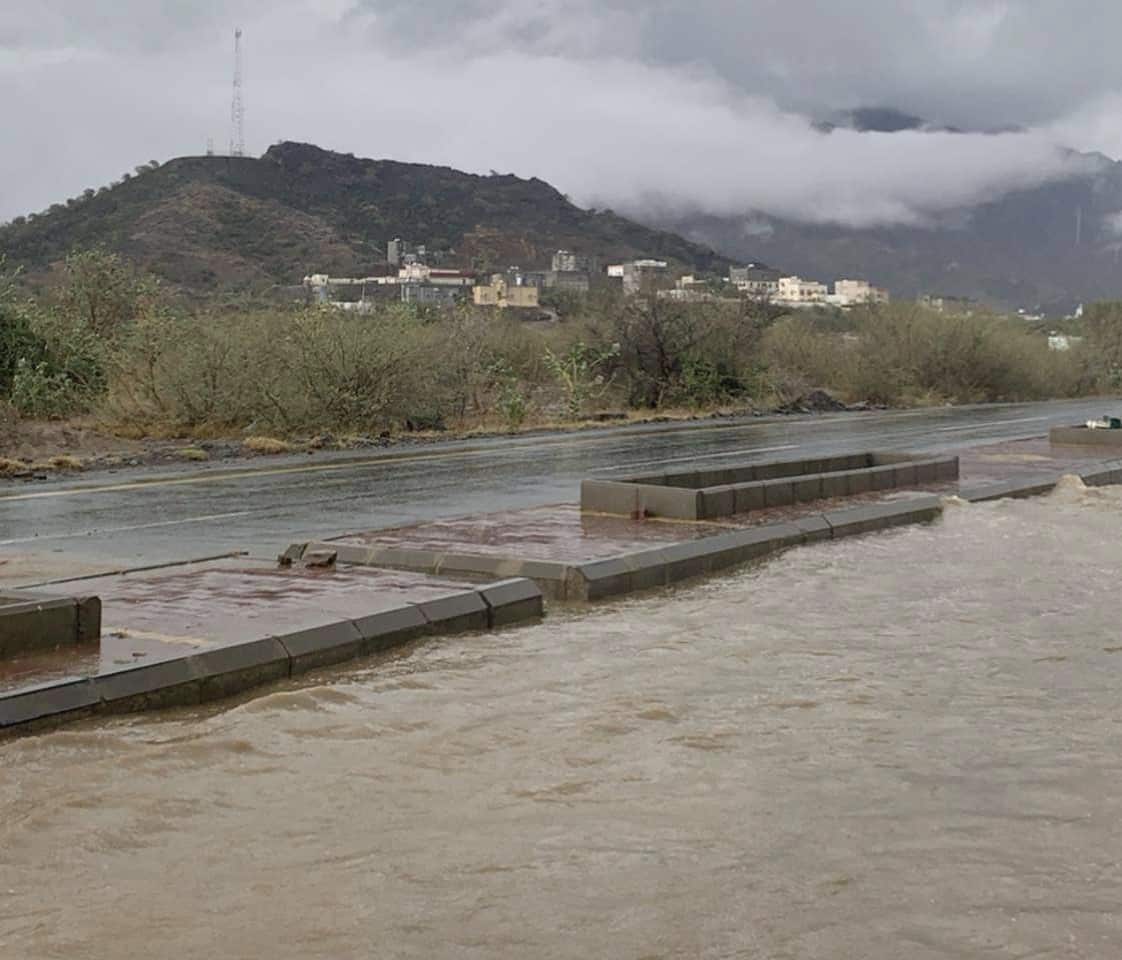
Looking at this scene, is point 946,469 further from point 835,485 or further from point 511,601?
point 511,601

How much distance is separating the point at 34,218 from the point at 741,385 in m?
46.5

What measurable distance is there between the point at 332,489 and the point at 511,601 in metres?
7.95

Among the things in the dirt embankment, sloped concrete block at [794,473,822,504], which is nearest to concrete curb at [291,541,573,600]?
sloped concrete block at [794,473,822,504]

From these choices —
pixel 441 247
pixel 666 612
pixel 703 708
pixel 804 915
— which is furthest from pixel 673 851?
pixel 441 247

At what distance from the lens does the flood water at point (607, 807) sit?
455 centimetres

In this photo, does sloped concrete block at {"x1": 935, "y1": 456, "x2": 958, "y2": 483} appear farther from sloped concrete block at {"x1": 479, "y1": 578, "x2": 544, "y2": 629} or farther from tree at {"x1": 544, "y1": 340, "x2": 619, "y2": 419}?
tree at {"x1": 544, "y1": 340, "x2": 619, "y2": 419}

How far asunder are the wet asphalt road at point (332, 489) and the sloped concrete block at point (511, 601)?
277 cm

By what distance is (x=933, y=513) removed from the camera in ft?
47.9

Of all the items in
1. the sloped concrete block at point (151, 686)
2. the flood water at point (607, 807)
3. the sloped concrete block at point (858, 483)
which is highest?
the sloped concrete block at point (858, 483)

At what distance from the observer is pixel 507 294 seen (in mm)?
68688

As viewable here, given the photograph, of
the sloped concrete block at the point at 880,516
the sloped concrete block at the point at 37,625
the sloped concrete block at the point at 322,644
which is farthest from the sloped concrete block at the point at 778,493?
the sloped concrete block at the point at 37,625

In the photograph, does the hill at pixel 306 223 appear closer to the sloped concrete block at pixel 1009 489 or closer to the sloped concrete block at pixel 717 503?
the sloped concrete block at pixel 1009 489

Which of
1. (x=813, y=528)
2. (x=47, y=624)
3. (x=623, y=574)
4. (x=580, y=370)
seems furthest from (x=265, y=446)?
(x=47, y=624)

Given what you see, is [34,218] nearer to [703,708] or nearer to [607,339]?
[607,339]
